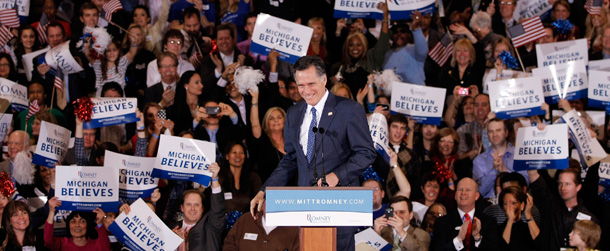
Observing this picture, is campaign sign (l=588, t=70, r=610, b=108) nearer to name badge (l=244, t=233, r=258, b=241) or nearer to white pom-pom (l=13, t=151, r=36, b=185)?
name badge (l=244, t=233, r=258, b=241)

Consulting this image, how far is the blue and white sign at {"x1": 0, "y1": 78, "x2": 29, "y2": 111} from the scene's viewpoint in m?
8.39

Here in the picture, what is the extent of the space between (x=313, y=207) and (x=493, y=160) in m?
4.60

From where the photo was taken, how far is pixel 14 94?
8.45 m

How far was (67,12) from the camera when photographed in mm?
10359

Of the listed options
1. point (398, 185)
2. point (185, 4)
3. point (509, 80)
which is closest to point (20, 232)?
point (398, 185)

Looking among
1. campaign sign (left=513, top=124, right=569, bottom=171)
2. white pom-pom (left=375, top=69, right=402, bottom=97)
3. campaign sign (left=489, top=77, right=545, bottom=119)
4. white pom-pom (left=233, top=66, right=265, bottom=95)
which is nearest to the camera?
campaign sign (left=513, top=124, right=569, bottom=171)

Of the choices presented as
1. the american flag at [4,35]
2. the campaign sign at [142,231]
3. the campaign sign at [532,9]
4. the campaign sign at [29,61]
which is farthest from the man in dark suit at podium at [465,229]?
the american flag at [4,35]

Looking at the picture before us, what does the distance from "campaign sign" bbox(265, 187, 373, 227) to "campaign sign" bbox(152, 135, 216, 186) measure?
353cm

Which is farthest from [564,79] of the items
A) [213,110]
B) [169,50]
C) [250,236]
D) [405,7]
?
[169,50]

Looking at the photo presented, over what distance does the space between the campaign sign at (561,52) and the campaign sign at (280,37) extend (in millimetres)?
2679

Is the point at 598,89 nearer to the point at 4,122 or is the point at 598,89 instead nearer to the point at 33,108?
the point at 33,108

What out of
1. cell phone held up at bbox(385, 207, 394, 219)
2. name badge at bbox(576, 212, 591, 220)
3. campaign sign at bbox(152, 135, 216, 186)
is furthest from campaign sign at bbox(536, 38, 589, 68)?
campaign sign at bbox(152, 135, 216, 186)

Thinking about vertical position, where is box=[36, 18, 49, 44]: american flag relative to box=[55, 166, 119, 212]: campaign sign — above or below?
above

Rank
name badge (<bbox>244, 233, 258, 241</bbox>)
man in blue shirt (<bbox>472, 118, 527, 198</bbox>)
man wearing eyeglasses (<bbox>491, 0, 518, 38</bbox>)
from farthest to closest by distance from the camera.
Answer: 1. man wearing eyeglasses (<bbox>491, 0, 518, 38</bbox>)
2. man in blue shirt (<bbox>472, 118, 527, 198</bbox>)
3. name badge (<bbox>244, 233, 258, 241</bbox>)
